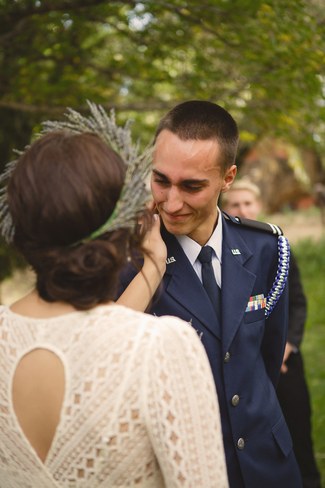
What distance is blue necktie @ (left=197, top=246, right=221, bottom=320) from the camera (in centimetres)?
222

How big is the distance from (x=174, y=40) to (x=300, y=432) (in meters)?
2.95

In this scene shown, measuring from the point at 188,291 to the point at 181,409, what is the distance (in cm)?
82

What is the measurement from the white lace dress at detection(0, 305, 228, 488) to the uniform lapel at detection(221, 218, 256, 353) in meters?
0.74

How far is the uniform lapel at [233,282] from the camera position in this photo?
7.07 feet

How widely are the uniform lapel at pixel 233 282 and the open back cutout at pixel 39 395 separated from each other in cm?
88

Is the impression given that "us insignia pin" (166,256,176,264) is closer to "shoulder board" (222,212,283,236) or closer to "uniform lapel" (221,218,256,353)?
"uniform lapel" (221,218,256,353)

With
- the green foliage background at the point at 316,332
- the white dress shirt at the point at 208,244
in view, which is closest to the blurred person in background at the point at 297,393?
the green foliage background at the point at 316,332

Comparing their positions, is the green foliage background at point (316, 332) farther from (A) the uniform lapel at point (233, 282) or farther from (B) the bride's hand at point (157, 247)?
(B) the bride's hand at point (157, 247)

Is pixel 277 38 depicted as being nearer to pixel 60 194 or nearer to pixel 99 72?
pixel 99 72

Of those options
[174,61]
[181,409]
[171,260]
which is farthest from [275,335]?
[174,61]

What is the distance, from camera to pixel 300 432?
3.75 meters

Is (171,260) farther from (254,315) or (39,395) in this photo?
(39,395)

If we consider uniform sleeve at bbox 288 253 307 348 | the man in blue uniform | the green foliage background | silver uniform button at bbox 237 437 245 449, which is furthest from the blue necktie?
the green foliage background

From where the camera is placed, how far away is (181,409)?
1.36 meters
